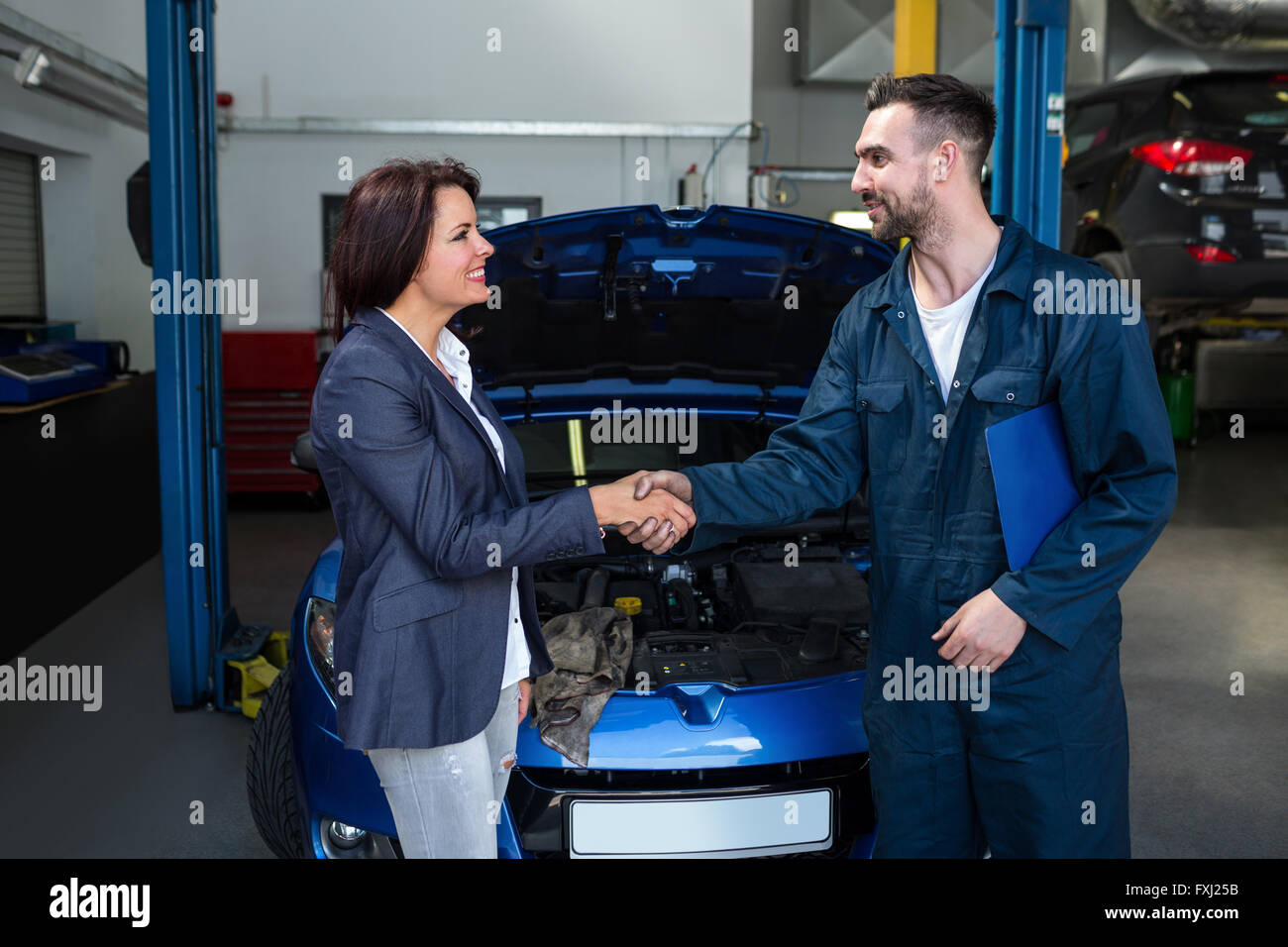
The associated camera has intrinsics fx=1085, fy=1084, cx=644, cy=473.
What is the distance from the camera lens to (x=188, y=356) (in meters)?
3.29

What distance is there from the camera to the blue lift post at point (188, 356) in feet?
10.4

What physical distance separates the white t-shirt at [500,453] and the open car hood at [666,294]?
2.32 feet

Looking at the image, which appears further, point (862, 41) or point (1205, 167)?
point (862, 41)

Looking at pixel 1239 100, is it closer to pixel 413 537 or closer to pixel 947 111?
pixel 947 111

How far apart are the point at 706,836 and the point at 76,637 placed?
332 centimetres

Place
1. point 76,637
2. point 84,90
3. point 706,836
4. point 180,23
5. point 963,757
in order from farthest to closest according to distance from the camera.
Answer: point 84,90, point 76,637, point 180,23, point 706,836, point 963,757

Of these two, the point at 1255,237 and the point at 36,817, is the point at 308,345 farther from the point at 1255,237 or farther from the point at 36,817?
the point at 1255,237

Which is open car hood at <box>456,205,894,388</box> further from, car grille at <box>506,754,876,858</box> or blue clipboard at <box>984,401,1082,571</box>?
car grille at <box>506,754,876,858</box>

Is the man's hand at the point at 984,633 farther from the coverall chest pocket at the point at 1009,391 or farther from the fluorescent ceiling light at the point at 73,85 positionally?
the fluorescent ceiling light at the point at 73,85

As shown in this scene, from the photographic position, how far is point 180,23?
10.4 ft

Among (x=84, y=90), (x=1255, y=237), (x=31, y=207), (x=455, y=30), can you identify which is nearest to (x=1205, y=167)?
(x=1255, y=237)

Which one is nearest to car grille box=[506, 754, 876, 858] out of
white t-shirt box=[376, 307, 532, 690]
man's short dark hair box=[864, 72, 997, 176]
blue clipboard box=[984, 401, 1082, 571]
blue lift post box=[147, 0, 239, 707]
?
white t-shirt box=[376, 307, 532, 690]

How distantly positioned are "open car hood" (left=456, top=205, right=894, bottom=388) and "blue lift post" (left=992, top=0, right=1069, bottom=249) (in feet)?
2.20

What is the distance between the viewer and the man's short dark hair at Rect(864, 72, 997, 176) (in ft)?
5.29
